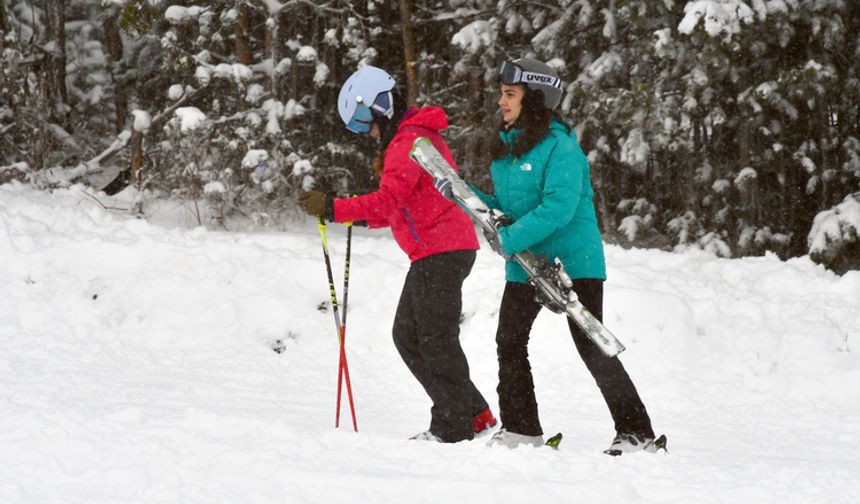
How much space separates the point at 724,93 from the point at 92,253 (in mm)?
8887

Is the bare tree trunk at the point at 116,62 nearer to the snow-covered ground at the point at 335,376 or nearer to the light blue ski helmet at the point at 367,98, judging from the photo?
the snow-covered ground at the point at 335,376

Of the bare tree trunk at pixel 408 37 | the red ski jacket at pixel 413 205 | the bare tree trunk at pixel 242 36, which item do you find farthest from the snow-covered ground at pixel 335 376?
the bare tree trunk at pixel 408 37

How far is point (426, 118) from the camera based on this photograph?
15.1 ft

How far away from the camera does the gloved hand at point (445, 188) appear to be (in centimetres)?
433

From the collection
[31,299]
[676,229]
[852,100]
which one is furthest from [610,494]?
[676,229]

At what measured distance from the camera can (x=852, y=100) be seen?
11.6 metres

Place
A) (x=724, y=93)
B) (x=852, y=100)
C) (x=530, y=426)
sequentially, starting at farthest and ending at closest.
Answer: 1. (x=724, y=93)
2. (x=852, y=100)
3. (x=530, y=426)

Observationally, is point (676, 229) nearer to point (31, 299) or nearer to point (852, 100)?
point (852, 100)

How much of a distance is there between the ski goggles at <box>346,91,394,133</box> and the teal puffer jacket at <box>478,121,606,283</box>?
2.21ft

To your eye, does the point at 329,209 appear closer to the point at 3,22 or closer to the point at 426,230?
the point at 426,230

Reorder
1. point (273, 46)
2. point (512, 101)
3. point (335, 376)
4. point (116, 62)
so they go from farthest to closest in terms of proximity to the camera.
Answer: point (116, 62) < point (273, 46) < point (335, 376) < point (512, 101)

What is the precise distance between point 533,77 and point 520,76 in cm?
6

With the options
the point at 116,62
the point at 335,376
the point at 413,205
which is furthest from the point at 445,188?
the point at 116,62

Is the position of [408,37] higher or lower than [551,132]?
higher
